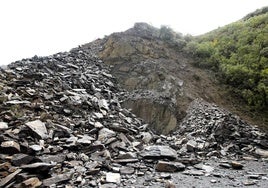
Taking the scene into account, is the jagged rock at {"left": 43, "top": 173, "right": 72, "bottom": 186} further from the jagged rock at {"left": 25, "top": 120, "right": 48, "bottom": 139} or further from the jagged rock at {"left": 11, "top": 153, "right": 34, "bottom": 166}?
the jagged rock at {"left": 25, "top": 120, "right": 48, "bottom": 139}

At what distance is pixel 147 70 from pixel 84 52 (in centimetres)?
474

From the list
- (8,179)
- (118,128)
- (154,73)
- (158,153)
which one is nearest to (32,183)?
(8,179)

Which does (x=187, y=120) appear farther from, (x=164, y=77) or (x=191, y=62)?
(x=191, y=62)

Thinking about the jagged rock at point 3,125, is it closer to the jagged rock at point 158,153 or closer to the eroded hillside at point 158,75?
the jagged rock at point 158,153

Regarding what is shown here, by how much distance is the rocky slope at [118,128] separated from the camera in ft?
23.3

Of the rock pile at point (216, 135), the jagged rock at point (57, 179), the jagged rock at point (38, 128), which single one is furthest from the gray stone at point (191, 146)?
the jagged rock at point (38, 128)

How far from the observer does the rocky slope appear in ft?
23.3

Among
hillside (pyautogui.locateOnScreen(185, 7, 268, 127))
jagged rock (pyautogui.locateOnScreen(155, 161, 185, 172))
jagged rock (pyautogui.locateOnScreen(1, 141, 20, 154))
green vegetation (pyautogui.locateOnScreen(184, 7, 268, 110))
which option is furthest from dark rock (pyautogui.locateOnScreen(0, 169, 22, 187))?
green vegetation (pyautogui.locateOnScreen(184, 7, 268, 110))

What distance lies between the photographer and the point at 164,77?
14328 millimetres

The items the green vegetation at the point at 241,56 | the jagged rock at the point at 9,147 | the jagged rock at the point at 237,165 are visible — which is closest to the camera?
the jagged rock at the point at 9,147

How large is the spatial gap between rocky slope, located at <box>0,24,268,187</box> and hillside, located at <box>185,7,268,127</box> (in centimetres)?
119

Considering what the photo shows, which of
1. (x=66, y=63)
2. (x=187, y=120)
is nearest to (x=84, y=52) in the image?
(x=66, y=63)

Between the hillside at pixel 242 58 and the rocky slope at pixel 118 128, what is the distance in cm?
119

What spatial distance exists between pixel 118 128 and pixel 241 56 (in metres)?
8.42
